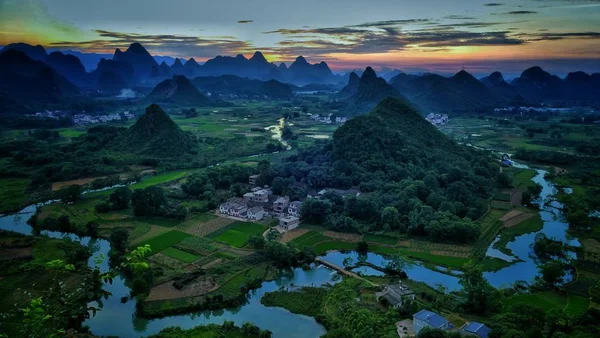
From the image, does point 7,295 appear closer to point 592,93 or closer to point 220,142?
point 220,142

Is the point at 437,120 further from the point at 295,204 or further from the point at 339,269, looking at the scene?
the point at 339,269

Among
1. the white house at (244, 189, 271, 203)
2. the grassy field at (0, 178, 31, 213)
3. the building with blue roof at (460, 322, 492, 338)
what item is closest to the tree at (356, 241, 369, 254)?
the building with blue roof at (460, 322, 492, 338)

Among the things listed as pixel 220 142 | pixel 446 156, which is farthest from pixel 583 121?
pixel 220 142

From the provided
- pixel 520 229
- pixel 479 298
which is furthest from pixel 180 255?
pixel 520 229

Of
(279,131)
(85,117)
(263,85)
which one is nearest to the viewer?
(279,131)

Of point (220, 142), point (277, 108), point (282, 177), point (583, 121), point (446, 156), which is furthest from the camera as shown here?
point (277, 108)

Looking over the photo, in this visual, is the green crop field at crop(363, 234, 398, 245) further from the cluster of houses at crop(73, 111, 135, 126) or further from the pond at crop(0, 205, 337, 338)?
the cluster of houses at crop(73, 111, 135, 126)
